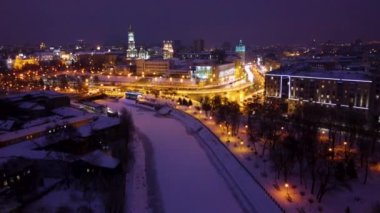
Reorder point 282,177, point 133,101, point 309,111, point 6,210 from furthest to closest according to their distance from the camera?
point 133,101 < point 309,111 < point 282,177 < point 6,210

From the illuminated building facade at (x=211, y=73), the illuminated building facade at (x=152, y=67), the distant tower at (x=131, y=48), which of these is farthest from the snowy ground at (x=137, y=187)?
the distant tower at (x=131, y=48)

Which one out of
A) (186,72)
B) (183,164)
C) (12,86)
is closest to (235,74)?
(186,72)

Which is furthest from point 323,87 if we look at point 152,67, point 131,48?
point 131,48

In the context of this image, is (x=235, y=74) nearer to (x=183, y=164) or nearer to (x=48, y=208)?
(x=183, y=164)

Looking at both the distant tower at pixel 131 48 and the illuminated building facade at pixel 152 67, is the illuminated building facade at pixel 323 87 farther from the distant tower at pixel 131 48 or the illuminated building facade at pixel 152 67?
the distant tower at pixel 131 48

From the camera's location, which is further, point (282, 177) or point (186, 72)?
point (186, 72)

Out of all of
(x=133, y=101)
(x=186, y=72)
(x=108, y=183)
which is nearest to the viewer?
(x=108, y=183)
